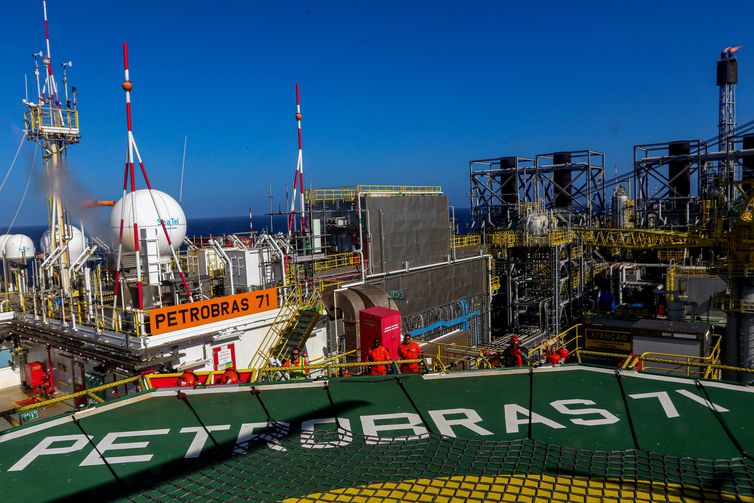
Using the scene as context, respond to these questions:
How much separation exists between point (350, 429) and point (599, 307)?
36561mm

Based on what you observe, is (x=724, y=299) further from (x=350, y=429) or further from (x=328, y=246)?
(x=350, y=429)

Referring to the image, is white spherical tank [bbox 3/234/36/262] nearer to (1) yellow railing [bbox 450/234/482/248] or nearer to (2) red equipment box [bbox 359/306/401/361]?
(2) red equipment box [bbox 359/306/401/361]

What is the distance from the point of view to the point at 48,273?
2050 centimetres

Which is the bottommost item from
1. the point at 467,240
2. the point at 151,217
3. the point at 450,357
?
the point at 450,357

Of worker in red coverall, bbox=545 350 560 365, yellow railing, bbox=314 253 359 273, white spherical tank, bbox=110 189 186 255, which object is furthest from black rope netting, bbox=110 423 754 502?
yellow railing, bbox=314 253 359 273

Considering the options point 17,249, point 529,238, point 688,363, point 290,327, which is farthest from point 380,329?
point 17,249

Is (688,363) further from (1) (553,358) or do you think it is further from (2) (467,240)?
(2) (467,240)

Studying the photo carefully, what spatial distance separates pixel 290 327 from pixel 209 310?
3312 mm

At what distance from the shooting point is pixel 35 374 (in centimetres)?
1881

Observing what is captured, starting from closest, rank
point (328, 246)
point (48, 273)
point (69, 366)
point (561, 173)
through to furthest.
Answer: point (69, 366) → point (48, 273) → point (328, 246) → point (561, 173)

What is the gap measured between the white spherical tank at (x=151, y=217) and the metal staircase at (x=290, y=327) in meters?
5.22

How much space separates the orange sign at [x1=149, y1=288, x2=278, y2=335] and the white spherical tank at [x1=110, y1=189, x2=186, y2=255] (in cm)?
446

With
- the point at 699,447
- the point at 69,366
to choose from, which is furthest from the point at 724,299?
the point at 69,366

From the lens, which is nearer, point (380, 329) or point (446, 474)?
point (446, 474)
